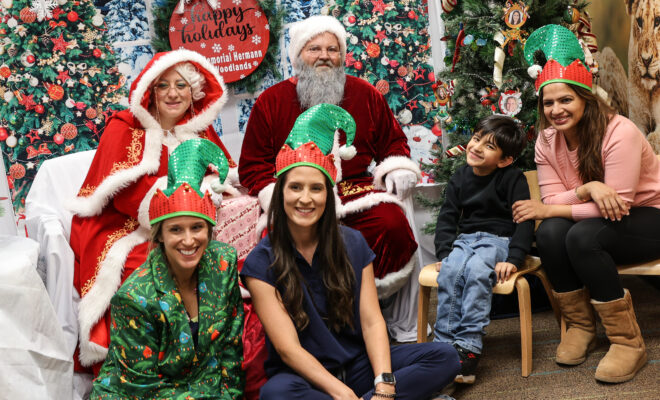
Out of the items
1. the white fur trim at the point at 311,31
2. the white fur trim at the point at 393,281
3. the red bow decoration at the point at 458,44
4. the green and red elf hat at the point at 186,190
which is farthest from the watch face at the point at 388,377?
the red bow decoration at the point at 458,44

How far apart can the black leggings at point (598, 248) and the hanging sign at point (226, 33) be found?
112 inches

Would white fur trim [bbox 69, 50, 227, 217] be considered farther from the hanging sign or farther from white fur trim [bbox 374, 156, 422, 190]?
the hanging sign

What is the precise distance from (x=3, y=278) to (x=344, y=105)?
2040 mm

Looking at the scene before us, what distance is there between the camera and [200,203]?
234cm

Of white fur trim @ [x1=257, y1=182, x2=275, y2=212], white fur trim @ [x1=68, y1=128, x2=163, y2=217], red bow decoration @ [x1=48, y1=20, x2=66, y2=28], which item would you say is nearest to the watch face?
white fur trim @ [x1=257, y1=182, x2=275, y2=212]

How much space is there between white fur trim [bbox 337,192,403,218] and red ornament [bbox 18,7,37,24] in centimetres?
295

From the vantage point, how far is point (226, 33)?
481cm

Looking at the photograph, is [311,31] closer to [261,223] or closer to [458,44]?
[458,44]

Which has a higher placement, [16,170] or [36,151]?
[36,151]

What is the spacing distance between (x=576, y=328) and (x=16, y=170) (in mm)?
4071

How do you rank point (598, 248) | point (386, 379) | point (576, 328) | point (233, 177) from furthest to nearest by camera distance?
point (233, 177), point (576, 328), point (598, 248), point (386, 379)

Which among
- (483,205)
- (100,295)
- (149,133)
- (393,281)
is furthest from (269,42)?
(100,295)

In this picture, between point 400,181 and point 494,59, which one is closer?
point 400,181

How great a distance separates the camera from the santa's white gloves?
11.2ft
